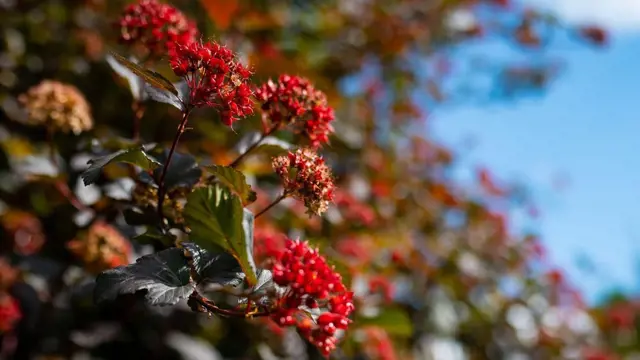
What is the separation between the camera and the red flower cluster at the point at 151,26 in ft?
4.99

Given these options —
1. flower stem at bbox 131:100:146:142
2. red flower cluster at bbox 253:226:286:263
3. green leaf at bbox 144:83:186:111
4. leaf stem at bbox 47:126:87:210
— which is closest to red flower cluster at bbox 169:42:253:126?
green leaf at bbox 144:83:186:111

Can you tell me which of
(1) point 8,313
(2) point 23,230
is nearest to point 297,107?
(1) point 8,313

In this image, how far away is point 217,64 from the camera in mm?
1089

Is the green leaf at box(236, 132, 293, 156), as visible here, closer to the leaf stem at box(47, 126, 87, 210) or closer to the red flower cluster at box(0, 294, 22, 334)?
the leaf stem at box(47, 126, 87, 210)

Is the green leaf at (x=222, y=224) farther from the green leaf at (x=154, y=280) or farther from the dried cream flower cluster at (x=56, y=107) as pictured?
the dried cream flower cluster at (x=56, y=107)

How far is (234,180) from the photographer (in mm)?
1216

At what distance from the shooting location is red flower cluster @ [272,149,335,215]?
119 centimetres

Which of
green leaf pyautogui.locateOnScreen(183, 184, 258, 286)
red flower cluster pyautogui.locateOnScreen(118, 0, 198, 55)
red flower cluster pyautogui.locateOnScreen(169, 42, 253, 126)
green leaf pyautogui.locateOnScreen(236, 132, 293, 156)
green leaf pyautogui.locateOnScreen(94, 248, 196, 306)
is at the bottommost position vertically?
green leaf pyautogui.locateOnScreen(94, 248, 196, 306)

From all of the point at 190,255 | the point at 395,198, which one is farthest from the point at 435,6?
the point at 190,255

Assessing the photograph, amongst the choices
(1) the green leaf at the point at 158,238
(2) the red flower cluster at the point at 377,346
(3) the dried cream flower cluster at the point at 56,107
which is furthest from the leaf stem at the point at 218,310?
(2) the red flower cluster at the point at 377,346

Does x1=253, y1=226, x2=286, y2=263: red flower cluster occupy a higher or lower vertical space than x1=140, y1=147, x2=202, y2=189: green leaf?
higher

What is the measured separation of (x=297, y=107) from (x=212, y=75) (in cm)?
25

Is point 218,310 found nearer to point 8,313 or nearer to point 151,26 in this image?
point 151,26

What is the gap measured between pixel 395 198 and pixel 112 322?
2.13 meters
